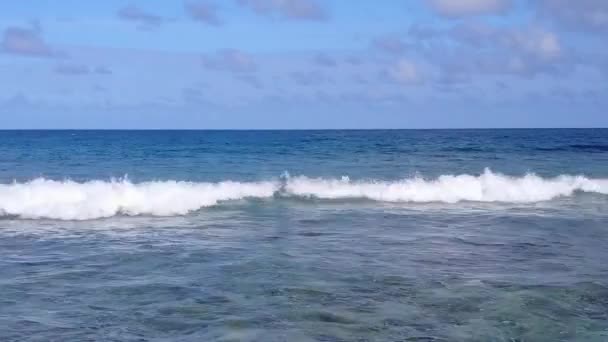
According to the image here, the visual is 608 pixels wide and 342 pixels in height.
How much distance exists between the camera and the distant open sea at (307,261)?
8953 millimetres

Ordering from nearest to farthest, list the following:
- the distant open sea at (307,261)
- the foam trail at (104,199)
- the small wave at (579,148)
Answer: the distant open sea at (307,261)
the foam trail at (104,199)
the small wave at (579,148)

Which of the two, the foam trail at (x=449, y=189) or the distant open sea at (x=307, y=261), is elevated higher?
the foam trail at (x=449, y=189)

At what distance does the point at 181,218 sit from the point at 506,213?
35.3ft

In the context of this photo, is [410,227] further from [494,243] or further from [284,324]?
[284,324]

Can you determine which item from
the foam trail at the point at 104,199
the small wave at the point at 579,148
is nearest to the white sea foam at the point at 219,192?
the foam trail at the point at 104,199

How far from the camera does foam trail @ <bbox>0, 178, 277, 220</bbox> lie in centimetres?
1917

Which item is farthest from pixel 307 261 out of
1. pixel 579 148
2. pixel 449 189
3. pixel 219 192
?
pixel 579 148

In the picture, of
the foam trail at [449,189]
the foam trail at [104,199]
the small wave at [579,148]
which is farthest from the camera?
the small wave at [579,148]

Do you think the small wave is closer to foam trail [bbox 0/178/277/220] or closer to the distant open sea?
the distant open sea

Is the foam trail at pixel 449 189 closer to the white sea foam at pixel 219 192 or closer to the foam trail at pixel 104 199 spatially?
the white sea foam at pixel 219 192

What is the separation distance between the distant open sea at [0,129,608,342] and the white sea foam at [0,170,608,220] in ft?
0.28

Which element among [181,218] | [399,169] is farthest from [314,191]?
[399,169]

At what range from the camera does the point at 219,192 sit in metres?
24.3

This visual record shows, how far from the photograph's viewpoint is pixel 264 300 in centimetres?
1009
